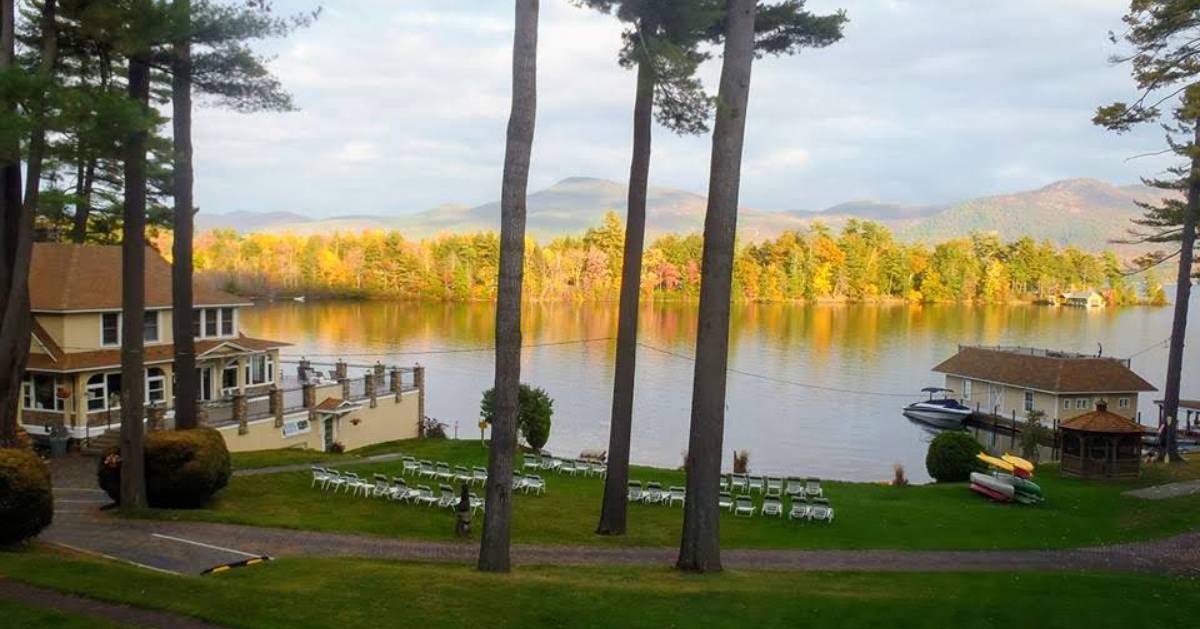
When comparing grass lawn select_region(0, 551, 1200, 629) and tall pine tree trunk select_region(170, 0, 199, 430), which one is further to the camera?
tall pine tree trunk select_region(170, 0, 199, 430)

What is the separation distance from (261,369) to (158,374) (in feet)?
20.0

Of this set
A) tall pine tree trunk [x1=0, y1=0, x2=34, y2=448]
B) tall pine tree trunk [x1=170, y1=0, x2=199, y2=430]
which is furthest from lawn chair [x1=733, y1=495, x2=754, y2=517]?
tall pine tree trunk [x1=0, y1=0, x2=34, y2=448]

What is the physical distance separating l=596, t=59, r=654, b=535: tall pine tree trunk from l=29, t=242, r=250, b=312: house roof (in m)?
17.4

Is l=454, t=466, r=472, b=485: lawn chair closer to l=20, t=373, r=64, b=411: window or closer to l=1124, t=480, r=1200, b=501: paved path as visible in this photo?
l=20, t=373, r=64, b=411: window

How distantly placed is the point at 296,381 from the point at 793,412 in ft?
87.0

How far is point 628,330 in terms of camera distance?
55.5 ft

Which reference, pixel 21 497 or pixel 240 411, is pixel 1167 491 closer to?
pixel 21 497

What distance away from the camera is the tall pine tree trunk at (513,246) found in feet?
39.0

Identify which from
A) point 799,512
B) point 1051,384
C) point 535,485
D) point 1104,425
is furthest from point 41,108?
point 1051,384

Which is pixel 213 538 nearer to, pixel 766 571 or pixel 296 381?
pixel 766 571

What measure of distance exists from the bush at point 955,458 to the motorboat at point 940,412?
21.4 m

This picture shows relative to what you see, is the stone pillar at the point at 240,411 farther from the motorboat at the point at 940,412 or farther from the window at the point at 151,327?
the motorboat at the point at 940,412

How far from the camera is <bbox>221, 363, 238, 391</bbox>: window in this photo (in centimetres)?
3256

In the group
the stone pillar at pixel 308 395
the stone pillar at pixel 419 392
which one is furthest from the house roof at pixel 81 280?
the stone pillar at pixel 419 392
